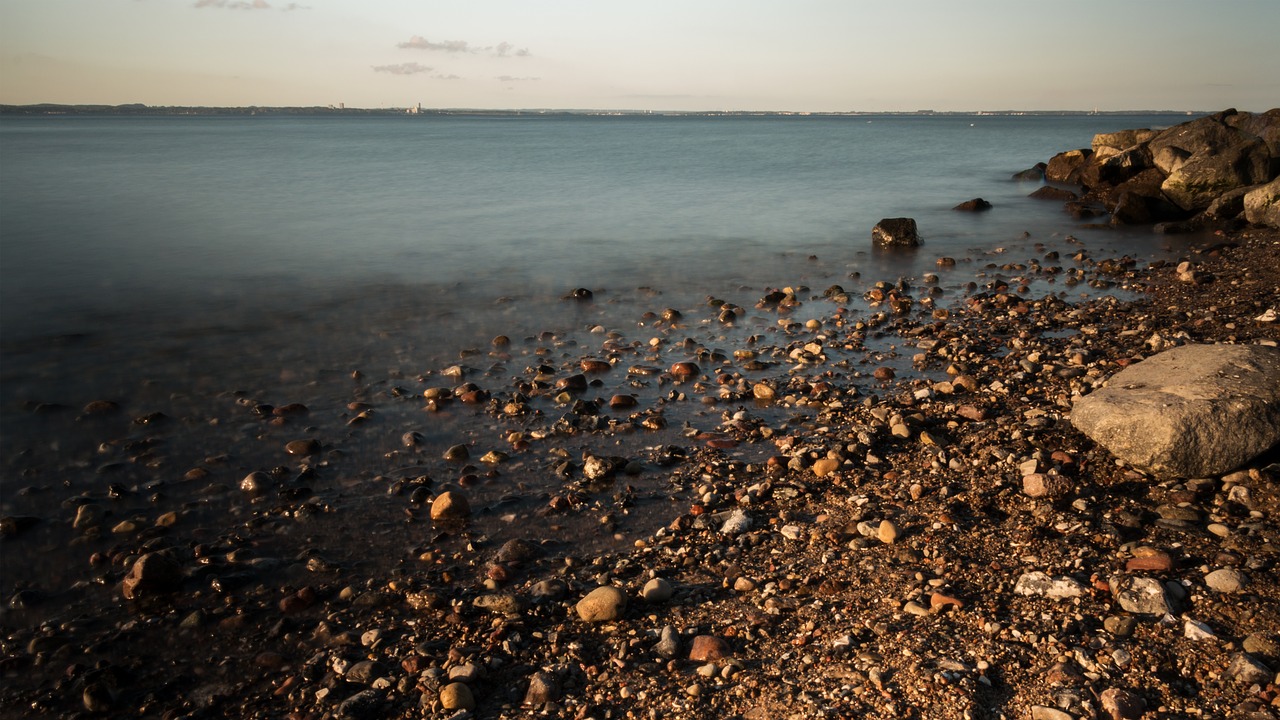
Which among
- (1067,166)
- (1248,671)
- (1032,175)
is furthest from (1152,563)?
(1032,175)

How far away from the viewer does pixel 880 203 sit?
1168 inches

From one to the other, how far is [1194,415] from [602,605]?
4.75 m

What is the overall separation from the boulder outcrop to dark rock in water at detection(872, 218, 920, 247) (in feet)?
23.2

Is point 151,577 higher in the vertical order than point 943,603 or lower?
lower

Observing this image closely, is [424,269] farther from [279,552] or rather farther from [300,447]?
[279,552]

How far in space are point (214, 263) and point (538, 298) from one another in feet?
27.3

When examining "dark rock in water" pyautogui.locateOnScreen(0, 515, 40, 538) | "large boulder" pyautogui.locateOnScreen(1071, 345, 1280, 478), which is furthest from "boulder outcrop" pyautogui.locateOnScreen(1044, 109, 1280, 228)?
"dark rock in water" pyautogui.locateOnScreen(0, 515, 40, 538)

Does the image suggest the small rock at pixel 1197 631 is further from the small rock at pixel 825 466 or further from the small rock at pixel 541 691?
the small rock at pixel 541 691

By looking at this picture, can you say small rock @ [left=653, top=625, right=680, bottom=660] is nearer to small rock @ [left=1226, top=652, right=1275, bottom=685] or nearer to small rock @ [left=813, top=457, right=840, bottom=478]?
small rock @ [left=813, top=457, right=840, bottom=478]

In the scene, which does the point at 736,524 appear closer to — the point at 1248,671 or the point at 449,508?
the point at 449,508

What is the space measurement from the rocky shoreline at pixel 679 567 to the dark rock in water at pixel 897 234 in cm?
1080

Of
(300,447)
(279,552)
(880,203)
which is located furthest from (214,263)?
(880,203)

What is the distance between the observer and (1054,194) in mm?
30578

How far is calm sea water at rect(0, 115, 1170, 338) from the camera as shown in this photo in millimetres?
15648
